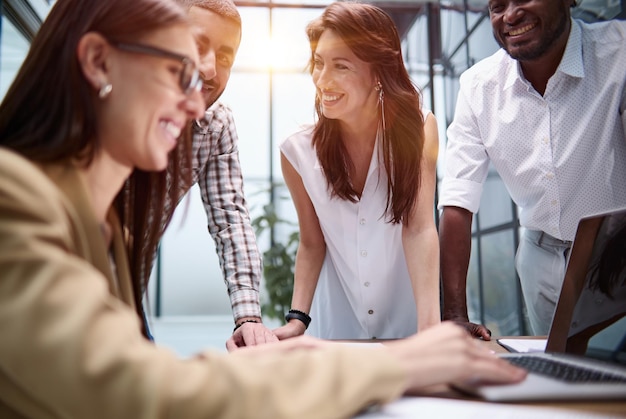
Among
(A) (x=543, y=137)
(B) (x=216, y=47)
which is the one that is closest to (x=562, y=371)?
(A) (x=543, y=137)

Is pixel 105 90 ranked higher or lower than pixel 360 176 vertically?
higher

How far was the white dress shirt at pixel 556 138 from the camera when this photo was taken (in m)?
1.73

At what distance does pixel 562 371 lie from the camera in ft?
2.71

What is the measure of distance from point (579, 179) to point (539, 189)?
13 cm

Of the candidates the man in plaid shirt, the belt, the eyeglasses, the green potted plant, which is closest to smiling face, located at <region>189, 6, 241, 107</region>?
the man in plaid shirt

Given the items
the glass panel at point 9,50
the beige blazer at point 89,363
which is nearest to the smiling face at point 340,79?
the beige blazer at point 89,363

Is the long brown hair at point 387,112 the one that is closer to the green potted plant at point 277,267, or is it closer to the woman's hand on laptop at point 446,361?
the woman's hand on laptop at point 446,361

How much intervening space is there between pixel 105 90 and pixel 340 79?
42.9 inches

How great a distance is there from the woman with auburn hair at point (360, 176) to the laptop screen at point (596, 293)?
1.88 feet

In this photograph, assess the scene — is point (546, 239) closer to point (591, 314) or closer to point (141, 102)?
point (591, 314)

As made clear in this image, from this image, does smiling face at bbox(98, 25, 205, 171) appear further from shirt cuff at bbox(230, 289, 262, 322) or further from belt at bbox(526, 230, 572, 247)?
belt at bbox(526, 230, 572, 247)

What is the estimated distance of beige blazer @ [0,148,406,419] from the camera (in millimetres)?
499

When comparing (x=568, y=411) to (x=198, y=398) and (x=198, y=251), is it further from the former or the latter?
(x=198, y=251)

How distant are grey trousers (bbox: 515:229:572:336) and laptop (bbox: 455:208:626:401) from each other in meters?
0.72
